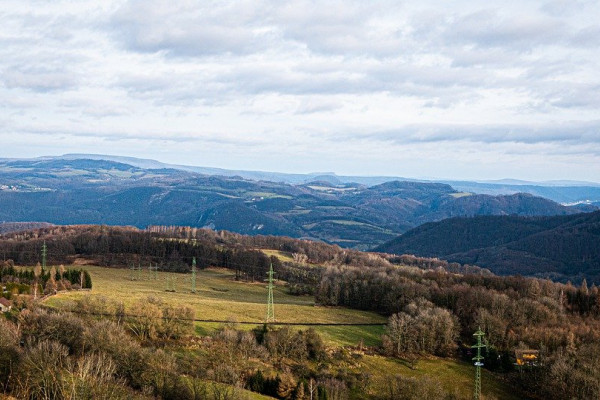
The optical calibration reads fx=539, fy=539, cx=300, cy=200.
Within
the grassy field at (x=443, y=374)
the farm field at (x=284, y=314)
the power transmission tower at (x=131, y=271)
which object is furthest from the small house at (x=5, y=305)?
the grassy field at (x=443, y=374)

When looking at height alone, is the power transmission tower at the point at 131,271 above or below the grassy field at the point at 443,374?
above

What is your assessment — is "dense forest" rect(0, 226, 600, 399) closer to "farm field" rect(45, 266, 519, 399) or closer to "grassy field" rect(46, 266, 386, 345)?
"farm field" rect(45, 266, 519, 399)

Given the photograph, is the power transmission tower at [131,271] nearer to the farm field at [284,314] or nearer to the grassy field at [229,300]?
the grassy field at [229,300]

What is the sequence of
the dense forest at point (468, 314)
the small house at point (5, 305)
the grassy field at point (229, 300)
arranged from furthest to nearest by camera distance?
1. the grassy field at point (229, 300)
2. the small house at point (5, 305)
3. the dense forest at point (468, 314)

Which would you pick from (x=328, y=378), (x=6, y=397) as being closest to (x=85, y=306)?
(x=6, y=397)

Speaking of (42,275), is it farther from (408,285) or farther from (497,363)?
(497,363)

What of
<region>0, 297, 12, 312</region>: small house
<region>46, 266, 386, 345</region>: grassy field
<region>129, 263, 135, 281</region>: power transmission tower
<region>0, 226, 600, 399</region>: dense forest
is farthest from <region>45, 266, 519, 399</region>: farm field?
<region>0, 297, 12, 312</region>: small house

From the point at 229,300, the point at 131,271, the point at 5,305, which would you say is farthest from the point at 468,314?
the point at 131,271

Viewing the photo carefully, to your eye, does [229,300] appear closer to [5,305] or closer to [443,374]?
[5,305]
